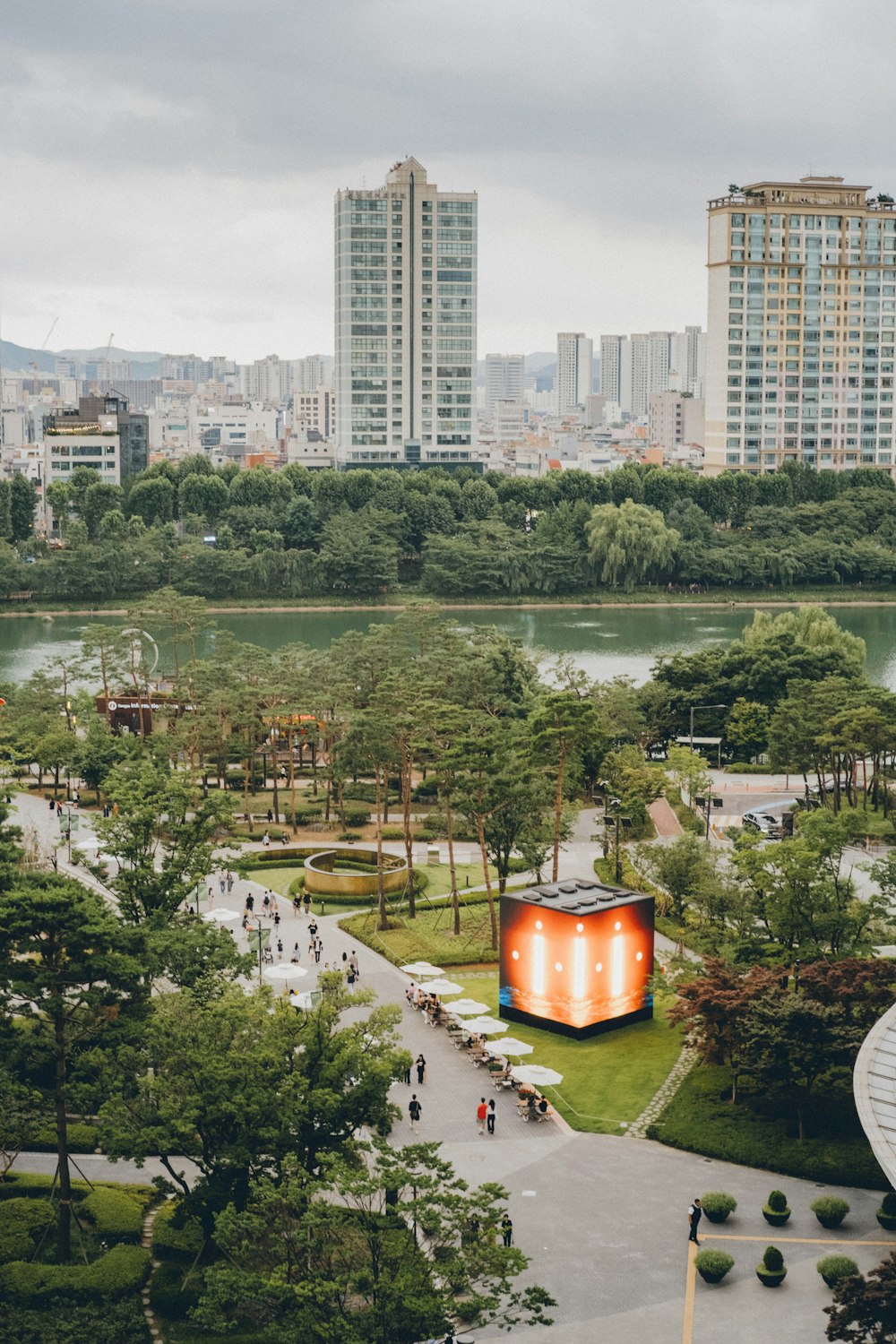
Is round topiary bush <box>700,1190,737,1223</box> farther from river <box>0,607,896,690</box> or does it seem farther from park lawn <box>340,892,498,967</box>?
river <box>0,607,896,690</box>

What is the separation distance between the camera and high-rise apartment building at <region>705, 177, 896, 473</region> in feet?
381

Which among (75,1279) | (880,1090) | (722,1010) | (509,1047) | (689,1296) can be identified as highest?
(880,1090)

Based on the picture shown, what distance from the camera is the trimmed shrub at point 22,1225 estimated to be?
64.1 feet

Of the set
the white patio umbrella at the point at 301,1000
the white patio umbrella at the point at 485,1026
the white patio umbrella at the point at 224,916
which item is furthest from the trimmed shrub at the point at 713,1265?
the white patio umbrella at the point at 224,916

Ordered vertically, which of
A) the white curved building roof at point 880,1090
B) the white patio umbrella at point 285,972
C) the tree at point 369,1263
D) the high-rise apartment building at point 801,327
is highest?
the high-rise apartment building at point 801,327

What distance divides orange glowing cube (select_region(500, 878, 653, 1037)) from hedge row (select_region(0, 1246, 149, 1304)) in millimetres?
9852

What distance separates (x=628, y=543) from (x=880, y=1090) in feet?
248

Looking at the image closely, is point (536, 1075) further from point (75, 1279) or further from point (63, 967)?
point (75, 1279)

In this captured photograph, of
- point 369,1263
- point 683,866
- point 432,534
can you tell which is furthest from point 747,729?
point 432,534

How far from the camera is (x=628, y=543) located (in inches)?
3620

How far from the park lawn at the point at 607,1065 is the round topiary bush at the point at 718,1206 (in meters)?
3.01

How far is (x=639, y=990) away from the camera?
2814 cm

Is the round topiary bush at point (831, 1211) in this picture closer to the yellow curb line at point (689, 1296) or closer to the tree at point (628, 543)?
the yellow curb line at point (689, 1296)

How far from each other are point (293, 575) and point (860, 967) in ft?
227
